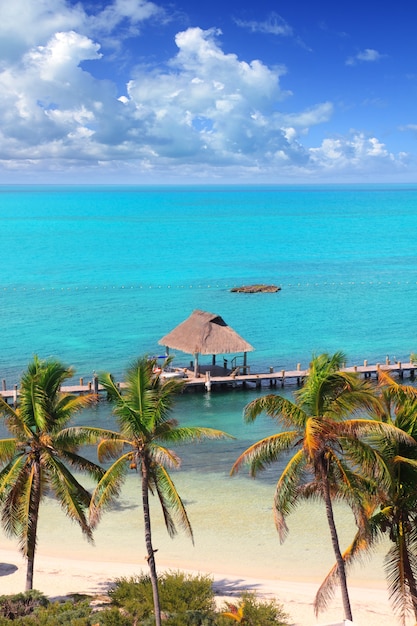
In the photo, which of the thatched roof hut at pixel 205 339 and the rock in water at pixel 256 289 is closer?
the thatched roof hut at pixel 205 339

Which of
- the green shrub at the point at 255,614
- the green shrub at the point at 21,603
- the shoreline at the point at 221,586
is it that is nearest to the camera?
the green shrub at the point at 255,614

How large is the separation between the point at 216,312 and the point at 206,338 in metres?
23.3

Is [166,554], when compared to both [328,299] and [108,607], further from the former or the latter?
[328,299]

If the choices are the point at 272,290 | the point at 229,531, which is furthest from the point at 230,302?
the point at 229,531

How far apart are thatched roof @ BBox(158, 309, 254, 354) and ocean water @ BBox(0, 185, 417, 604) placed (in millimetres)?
2850

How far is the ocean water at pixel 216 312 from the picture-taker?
85.7 feet

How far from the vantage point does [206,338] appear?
145 feet

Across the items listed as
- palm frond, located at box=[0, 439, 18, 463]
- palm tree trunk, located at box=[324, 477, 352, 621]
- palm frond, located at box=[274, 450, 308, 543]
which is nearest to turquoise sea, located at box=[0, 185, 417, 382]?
palm frond, located at box=[0, 439, 18, 463]

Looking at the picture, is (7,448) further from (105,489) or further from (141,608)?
(141,608)

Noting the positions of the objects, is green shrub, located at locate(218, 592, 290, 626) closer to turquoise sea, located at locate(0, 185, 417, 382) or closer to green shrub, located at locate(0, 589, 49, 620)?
green shrub, located at locate(0, 589, 49, 620)

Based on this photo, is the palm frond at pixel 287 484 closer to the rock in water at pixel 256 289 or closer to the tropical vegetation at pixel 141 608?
the tropical vegetation at pixel 141 608

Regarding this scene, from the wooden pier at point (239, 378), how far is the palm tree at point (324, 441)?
87.8 ft

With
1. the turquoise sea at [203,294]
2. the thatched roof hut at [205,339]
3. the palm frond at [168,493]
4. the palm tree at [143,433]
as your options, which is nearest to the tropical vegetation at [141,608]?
the palm tree at [143,433]

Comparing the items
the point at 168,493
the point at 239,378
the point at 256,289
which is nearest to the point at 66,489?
the point at 168,493
